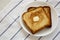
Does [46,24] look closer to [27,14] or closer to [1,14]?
[27,14]

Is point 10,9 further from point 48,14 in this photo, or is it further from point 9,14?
point 48,14

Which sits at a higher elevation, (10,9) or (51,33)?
(10,9)

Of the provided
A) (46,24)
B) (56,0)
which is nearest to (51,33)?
(46,24)

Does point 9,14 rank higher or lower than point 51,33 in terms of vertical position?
higher

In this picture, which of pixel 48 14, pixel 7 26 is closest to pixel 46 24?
pixel 48 14

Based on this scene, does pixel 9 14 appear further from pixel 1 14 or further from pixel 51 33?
pixel 51 33
